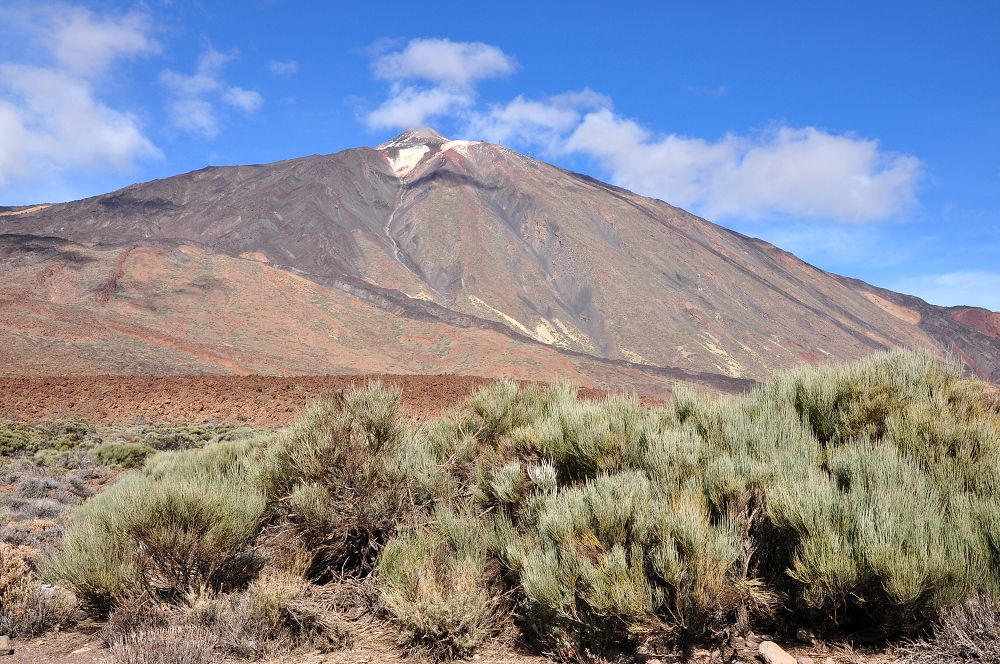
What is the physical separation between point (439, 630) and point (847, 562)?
249 cm

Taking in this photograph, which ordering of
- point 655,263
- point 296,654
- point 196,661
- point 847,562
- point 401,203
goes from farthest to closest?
point 401,203
point 655,263
point 296,654
point 196,661
point 847,562

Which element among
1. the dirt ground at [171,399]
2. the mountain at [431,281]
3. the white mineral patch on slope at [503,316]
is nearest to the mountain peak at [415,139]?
the mountain at [431,281]

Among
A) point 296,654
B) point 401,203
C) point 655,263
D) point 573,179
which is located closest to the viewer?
point 296,654

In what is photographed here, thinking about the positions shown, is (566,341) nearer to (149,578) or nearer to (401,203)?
(401,203)

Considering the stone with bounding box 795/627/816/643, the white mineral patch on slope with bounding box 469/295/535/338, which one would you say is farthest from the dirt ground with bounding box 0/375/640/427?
the white mineral patch on slope with bounding box 469/295/535/338

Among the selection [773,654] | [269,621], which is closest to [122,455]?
[269,621]

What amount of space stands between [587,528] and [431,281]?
82.5 metres

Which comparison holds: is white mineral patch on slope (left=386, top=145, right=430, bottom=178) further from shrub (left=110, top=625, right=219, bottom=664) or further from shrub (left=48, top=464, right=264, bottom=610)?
shrub (left=110, top=625, right=219, bottom=664)

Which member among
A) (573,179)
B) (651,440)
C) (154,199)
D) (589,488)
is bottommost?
(589,488)

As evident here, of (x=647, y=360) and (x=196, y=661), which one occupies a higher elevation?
(x=647, y=360)

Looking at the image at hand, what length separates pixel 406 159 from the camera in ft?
425

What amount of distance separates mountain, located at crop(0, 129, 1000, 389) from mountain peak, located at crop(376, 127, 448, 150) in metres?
1.47

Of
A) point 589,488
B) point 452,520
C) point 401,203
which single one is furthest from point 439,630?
point 401,203

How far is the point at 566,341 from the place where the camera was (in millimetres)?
74562
